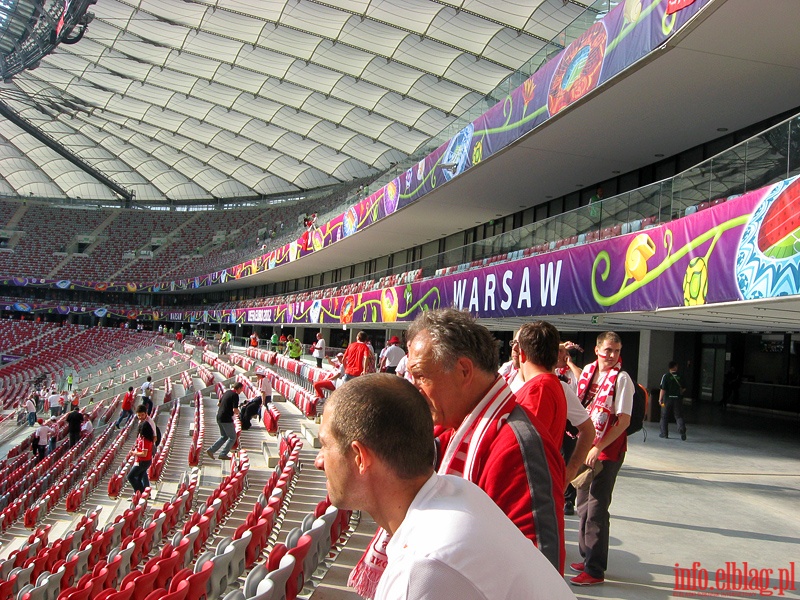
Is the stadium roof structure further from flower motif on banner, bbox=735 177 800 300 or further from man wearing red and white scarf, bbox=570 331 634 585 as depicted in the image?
man wearing red and white scarf, bbox=570 331 634 585

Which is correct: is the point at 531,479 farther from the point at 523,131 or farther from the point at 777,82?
the point at 523,131

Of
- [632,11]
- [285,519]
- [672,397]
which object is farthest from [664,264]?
[285,519]

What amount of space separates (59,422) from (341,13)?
16.7m

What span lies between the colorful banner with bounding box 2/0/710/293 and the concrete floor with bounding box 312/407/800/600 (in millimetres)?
6018

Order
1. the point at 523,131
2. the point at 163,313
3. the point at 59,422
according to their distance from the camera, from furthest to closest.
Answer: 1. the point at 163,313
2. the point at 59,422
3. the point at 523,131

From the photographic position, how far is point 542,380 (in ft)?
10.7

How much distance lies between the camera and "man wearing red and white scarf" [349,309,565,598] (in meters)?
2.05

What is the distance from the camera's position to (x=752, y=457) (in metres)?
10.5

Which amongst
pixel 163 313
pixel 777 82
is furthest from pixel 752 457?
pixel 163 313

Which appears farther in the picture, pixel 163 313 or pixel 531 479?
pixel 163 313

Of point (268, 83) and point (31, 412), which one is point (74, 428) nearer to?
point (31, 412)

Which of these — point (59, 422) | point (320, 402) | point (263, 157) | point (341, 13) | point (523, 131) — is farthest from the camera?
point (263, 157)

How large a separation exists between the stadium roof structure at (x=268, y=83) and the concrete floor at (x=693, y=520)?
38.9ft

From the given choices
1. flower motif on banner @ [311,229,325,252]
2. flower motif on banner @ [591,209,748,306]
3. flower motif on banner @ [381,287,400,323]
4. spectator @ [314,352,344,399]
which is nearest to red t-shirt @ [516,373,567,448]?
flower motif on banner @ [591,209,748,306]
